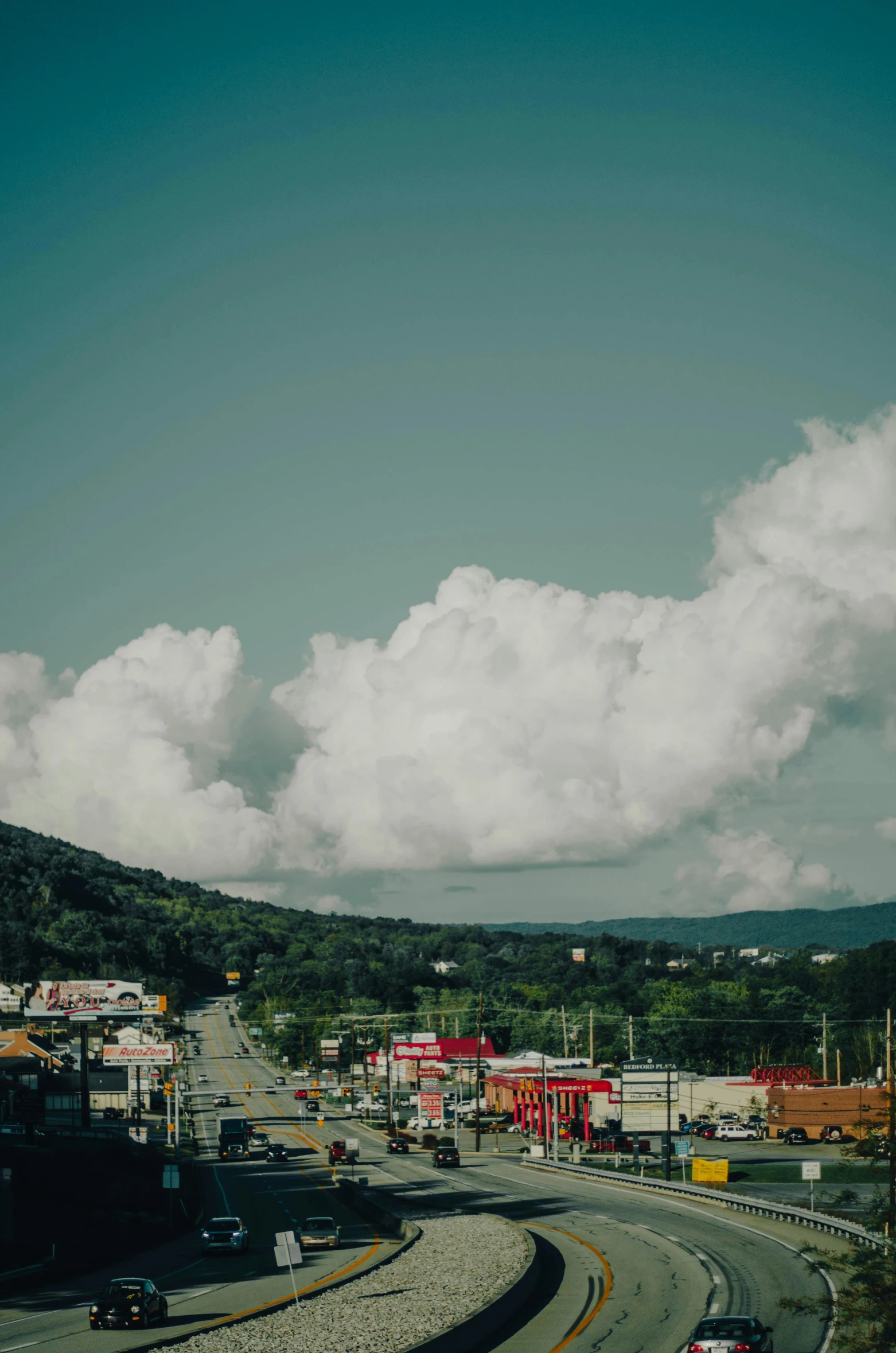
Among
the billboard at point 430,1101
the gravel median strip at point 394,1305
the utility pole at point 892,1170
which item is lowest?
the billboard at point 430,1101

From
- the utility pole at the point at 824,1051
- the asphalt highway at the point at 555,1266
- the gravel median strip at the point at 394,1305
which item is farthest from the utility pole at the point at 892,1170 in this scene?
the utility pole at the point at 824,1051

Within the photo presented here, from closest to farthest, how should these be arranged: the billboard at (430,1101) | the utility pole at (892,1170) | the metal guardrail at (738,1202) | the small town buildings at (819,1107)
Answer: the utility pole at (892,1170) < the metal guardrail at (738,1202) < the small town buildings at (819,1107) < the billboard at (430,1101)

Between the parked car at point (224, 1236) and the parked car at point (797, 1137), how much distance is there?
65.8 meters

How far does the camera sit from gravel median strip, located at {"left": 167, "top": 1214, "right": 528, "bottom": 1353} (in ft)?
103

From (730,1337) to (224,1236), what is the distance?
30.5 meters

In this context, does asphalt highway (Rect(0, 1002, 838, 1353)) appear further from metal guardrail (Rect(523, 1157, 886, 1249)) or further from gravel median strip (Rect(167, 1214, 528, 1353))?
gravel median strip (Rect(167, 1214, 528, 1353))

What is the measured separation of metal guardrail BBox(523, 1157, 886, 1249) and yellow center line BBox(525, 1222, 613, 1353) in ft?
25.9

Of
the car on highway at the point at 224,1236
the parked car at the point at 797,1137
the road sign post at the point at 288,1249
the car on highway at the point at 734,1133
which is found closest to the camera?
the road sign post at the point at 288,1249

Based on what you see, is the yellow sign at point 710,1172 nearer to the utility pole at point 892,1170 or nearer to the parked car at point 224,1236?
the parked car at point 224,1236

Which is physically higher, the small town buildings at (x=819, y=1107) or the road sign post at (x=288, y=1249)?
the road sign post at (x=288, y=1249)

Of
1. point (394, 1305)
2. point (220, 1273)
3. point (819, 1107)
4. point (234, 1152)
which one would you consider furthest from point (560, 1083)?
point (394, 1305)

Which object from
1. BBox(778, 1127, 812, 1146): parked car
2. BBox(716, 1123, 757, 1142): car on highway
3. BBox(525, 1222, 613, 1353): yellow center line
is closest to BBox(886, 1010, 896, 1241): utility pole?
BBox(525, 1222, 613, 1353): yellow center line

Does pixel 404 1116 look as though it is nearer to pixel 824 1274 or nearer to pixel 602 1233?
pixel 602 1233

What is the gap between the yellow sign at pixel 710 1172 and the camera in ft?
260
